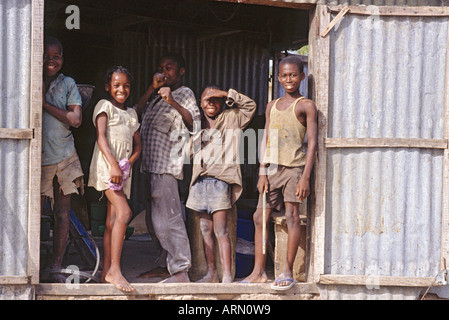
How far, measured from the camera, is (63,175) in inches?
228

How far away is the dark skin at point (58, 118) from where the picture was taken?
5.65 m

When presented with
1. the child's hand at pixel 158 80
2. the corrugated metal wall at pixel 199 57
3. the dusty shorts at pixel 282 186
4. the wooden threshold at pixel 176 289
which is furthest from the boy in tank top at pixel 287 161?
the corrugated metal wall at pixel 199 57

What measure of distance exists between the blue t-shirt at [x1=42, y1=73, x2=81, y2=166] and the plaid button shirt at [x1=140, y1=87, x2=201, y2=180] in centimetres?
82

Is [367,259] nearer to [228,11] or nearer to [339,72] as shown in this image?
[339,72]

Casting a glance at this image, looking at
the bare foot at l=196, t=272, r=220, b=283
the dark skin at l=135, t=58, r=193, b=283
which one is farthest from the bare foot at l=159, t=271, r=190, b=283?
the bare foot at l=196, t=272, r=220, b=283

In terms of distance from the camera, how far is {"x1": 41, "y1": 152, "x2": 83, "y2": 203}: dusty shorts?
18.7 feet

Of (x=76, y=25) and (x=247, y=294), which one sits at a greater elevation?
(x=76, y=25)

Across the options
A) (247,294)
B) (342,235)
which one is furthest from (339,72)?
(247,294)

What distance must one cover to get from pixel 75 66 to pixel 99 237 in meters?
2.49

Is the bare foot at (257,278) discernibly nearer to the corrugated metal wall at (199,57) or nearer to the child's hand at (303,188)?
the child's hand at (303,188)

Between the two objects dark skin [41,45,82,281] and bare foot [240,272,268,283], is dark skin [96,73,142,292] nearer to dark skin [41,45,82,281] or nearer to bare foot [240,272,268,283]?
dark skin [41,45,82,281]

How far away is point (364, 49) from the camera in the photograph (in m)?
→ 5.83

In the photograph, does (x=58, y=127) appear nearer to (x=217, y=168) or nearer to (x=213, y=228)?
(x=217, y=168)

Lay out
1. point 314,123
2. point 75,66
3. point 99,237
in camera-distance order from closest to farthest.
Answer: point 314,123
point 99,237
point 75,66
